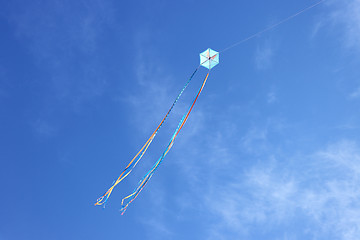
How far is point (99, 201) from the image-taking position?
32.0 ft

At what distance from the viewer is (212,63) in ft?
39.0

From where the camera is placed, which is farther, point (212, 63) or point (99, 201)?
point (212, 63)

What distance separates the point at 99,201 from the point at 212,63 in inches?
266

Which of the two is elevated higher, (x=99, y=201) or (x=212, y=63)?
(x=212, y=63)
